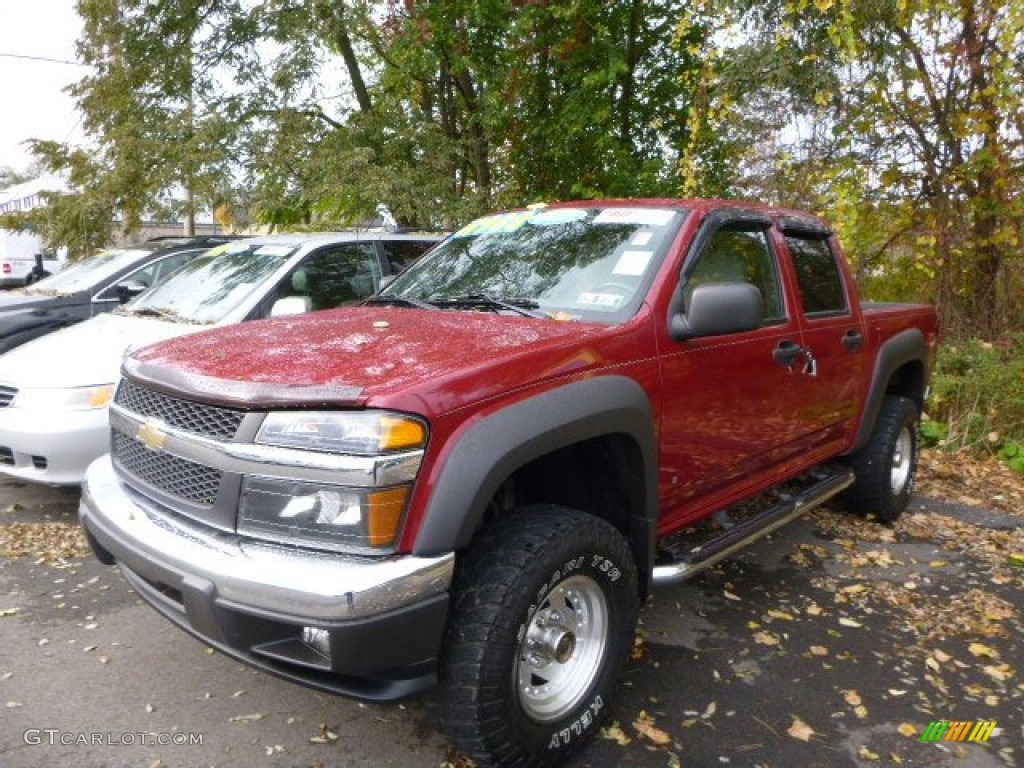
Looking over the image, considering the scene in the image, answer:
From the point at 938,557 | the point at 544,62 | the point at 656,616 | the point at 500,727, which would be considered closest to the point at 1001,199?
the point at 938,557

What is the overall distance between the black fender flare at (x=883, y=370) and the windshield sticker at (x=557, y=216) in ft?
6.87

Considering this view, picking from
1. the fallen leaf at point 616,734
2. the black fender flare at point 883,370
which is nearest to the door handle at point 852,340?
the black fender flare at point 883,370

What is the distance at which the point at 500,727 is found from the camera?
7.85 ft

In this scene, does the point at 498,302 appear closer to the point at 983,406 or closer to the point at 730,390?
the point at 730,390

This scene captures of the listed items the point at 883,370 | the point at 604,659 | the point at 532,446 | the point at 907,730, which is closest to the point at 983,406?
the point at 883,370

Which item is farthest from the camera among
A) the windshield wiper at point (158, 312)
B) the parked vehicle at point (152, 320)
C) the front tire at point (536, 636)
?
the windshield wiper at point (158, 312)

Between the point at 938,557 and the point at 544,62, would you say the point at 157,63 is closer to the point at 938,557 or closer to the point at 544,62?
the point at 544,62

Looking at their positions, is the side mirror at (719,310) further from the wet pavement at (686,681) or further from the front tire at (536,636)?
the wet pavement at (686,681)

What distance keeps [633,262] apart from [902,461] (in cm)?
304

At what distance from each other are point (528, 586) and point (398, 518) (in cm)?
48

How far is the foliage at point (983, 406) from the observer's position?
22.2 feet

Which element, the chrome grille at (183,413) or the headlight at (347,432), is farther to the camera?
the chrome grille at (183,413)

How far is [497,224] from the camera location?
4004 mm

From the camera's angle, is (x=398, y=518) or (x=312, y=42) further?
(x=312, y=42)
